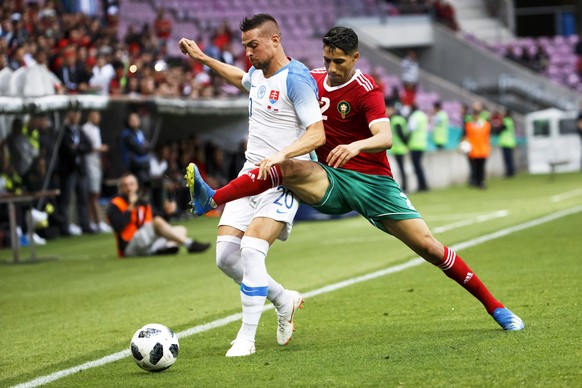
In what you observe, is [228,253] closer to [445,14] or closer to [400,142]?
[400,142]

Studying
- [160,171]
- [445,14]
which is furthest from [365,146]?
[445,14]

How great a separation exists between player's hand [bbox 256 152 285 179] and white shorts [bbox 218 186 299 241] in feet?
1.32

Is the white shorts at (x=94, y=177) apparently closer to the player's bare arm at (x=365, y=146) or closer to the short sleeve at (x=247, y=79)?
the short sleeve at (x=247, y=79)

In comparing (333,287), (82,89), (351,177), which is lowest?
(333,287)

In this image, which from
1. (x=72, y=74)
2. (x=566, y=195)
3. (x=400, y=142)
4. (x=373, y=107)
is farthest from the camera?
(x=400, y=142)

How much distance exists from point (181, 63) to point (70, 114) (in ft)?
23.3

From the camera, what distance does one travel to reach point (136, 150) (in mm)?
20047

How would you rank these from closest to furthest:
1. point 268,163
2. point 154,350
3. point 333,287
Result: point 154,350 → point 268,163 → point 333,287

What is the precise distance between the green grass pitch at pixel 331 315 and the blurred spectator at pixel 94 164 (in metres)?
2.74

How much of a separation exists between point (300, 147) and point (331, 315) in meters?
2.24

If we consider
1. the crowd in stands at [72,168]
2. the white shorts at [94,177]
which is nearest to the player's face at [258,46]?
the crowd in stands at [72,168]

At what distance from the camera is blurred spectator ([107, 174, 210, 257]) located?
48.8ft

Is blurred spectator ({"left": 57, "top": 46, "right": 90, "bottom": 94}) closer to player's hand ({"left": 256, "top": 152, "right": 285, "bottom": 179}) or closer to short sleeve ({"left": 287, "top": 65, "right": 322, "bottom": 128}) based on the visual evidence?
short sleeve ({"left": 287, "top": 65, "right": 322, "bottom": 128})

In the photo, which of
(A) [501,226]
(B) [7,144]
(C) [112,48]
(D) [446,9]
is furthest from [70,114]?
(D) [446,9]
